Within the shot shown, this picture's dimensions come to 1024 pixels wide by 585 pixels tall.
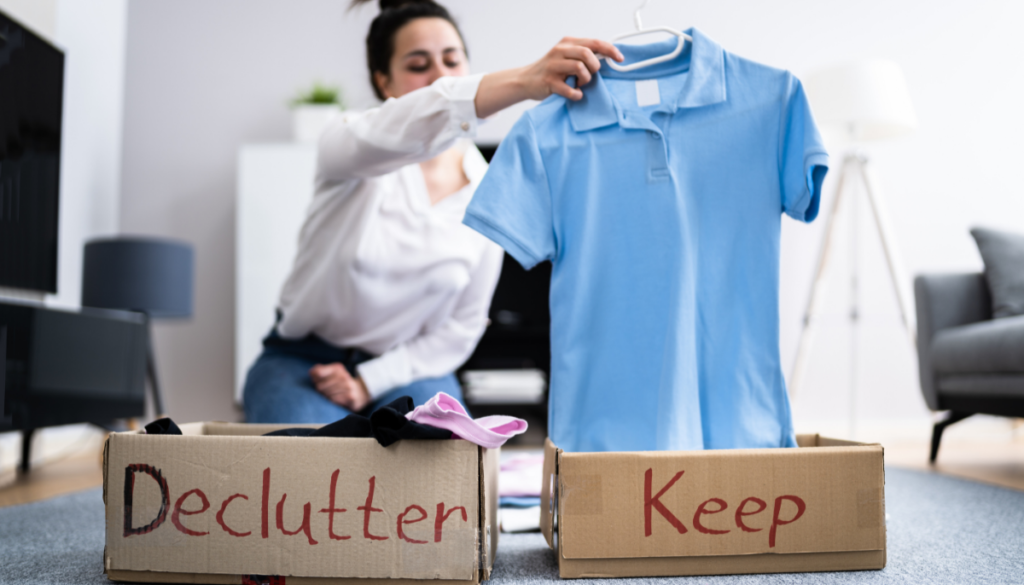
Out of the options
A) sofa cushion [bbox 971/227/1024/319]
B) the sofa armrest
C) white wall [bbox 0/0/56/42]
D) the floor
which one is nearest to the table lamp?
the floor

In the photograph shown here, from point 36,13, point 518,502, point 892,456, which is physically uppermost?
point 36,13

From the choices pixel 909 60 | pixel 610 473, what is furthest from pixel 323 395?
pixel 909 60

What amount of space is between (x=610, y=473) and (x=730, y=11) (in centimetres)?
262

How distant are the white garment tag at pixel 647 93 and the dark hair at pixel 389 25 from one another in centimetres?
43

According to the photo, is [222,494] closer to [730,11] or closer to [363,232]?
[363,232]

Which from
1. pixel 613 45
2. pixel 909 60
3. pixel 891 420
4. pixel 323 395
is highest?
pixel 909 60

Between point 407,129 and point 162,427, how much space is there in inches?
19.4

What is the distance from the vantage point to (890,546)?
960 mm

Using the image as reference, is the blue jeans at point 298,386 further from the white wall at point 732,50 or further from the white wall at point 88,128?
the white wall at point 732,50

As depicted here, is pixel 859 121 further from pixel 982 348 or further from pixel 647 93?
pixel 647 93

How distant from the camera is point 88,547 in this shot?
98cm

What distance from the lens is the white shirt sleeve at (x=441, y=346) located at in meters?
1.24

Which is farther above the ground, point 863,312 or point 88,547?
point 863,312

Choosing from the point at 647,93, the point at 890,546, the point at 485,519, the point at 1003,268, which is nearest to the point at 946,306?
the point at 1003,268
